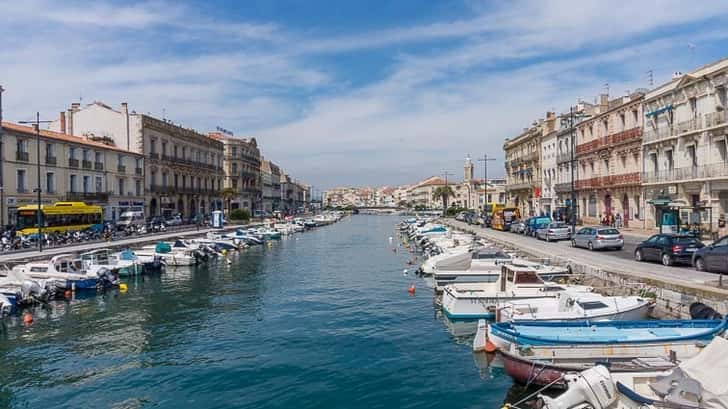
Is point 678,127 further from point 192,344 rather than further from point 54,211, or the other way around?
point 54,211

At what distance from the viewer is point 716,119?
35812 millimetres

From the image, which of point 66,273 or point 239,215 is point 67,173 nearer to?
point 66,273

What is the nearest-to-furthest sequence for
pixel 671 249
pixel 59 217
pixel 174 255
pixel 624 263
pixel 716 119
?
pixel 671 249
pixel 624 263
pixel 716 119
pixel 174 255
pixel 59 217

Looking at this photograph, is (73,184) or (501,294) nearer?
(501,294)

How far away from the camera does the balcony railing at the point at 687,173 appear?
117 feet

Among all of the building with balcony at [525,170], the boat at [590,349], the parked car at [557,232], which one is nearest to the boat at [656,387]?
the boat at [590,349]

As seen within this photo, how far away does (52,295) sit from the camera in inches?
1040

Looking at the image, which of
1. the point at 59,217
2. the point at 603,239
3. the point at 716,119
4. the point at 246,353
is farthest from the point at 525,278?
the point at 59,217

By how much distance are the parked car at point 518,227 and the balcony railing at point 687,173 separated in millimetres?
11644

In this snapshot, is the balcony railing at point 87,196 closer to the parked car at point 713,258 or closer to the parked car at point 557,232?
the parked car at point 557,232

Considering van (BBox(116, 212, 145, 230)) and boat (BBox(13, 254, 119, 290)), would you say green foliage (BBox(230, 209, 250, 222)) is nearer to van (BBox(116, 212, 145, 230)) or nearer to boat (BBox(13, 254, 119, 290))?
van (BBox(116, 212, 145, 230))

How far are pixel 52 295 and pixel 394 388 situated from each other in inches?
803

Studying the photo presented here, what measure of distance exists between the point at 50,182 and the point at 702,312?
52.5 metres

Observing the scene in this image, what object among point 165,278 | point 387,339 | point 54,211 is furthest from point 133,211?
point 387,339
